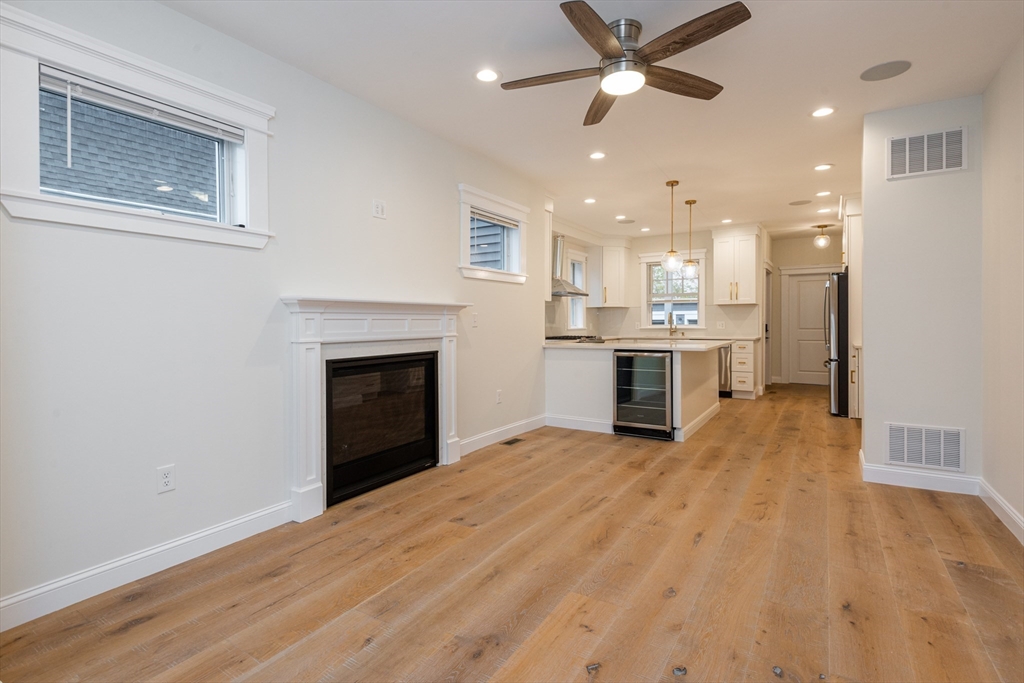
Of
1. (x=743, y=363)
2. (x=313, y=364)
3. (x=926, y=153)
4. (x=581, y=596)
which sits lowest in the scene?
(x=581, y=596)

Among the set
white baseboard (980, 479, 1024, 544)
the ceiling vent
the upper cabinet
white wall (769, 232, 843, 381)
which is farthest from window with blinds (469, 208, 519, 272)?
white wall (769, 232, 843, 381)

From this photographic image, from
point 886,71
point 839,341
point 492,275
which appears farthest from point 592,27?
point 839,341

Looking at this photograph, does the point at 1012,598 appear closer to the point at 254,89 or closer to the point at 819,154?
the point at 819,154

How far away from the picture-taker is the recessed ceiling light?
297 centimetres

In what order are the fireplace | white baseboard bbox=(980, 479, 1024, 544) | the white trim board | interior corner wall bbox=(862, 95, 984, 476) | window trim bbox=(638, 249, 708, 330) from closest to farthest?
1. white baseboard bbox=(980, 479, 1024, 544)
2. the white trim board
3. the fireplace
4. interior corner wall bbox=(862, 95, 984, 476)
5. window trim bbox=(638, 249, 708, 330)

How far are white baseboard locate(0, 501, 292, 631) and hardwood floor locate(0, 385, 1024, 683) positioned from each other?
5cm

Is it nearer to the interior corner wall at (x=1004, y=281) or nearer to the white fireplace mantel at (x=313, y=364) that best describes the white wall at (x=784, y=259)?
the interior corner wall at (x=1004, y=281)

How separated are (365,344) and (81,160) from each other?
5.59 feet

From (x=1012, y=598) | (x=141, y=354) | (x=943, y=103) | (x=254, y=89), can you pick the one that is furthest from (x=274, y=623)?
(x=943, y=103)

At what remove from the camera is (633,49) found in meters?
2.53

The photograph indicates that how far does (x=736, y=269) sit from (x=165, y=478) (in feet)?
25.0

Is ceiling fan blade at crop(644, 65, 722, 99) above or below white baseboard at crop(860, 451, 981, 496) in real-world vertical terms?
above

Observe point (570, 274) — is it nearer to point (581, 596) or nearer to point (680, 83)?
point (680, 83)

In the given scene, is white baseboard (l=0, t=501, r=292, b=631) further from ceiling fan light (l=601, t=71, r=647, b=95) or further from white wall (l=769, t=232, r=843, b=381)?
white wall (l=769, t=232, r=843, b=381)
